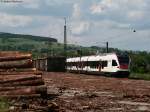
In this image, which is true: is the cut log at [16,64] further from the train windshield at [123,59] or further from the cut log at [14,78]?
the train windshield at [123,59]

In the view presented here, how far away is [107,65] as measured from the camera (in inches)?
2238

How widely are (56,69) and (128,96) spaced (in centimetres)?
5922

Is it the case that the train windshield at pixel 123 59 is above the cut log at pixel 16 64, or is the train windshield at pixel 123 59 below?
above

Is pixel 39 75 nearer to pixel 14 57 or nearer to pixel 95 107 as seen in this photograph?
pixel 14 57

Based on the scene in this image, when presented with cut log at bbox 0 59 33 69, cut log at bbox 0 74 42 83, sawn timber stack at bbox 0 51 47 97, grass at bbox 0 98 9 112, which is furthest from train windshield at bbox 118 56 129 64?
grass at bbox 0 98 9 112

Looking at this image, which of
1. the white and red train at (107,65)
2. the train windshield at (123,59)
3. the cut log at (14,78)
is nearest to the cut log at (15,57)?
the cut log at (14,78)

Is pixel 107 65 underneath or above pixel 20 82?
above

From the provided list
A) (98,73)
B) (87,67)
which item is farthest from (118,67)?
(87,67)

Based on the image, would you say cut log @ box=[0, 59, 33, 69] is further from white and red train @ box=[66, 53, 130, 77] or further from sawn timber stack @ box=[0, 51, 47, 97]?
white and red train @ box=[66, 53, 130, 77]

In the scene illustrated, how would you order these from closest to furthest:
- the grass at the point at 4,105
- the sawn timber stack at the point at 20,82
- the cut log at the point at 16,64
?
1. the grass at the point at 4,105
2. the sawn timber stack at the point at 20,82
3. the cut log at the point at 16,64

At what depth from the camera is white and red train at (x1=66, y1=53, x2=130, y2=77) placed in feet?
178

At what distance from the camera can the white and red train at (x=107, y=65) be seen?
54.2 m

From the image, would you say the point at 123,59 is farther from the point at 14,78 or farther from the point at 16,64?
the point at 14,78

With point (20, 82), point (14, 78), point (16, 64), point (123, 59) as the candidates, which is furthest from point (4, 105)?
point (123, 59)
